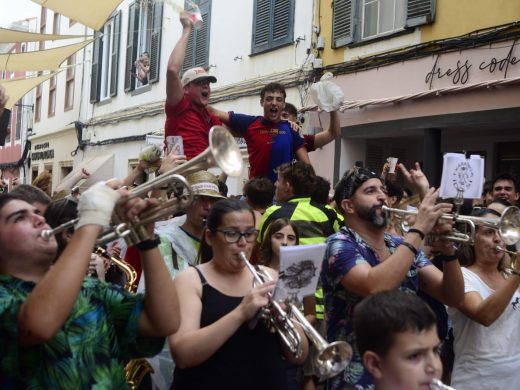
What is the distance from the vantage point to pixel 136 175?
459cm

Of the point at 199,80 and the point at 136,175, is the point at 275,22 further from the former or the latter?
the point at 136,175

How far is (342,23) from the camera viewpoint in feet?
31.2

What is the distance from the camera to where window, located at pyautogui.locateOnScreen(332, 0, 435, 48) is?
27.2 ft

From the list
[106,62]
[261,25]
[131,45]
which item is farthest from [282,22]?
[106,62]

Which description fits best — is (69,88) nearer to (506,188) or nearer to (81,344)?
(506,188)

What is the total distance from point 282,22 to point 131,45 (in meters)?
6.35

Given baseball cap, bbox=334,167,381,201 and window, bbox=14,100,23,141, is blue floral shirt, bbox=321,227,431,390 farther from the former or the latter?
window, bbox=14,100,23,141

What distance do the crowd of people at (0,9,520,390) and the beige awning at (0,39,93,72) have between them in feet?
17.9

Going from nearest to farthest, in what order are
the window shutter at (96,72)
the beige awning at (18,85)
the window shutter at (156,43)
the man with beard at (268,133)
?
the man with beard at (268,133) < the beige awning at (18,85) < the window shutter at (156,43) < the window shutter at (96,72)

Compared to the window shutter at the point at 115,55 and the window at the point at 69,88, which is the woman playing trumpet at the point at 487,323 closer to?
the window shutter at the point at 115,55

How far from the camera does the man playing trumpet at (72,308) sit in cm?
215

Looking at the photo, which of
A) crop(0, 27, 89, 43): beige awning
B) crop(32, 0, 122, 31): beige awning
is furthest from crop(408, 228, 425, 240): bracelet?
crop(0, 27, 89, 43): beige awning

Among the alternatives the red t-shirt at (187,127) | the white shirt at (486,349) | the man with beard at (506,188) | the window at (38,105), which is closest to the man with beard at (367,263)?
the white shirt at (486,349)

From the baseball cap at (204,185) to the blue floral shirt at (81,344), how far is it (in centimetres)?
130
